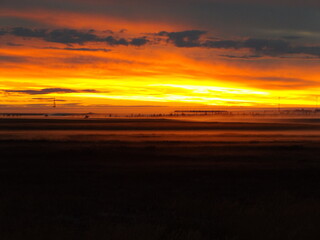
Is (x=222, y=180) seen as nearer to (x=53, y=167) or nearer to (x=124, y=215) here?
(x=124, y=215)

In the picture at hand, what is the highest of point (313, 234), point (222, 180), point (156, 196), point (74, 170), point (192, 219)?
point (74, 170)

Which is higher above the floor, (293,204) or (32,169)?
(32,169)

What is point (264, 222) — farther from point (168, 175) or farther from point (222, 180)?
point (168, 175)

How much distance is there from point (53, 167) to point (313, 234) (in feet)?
50.7

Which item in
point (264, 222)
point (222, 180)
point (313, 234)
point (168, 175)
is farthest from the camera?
point (168, 175)

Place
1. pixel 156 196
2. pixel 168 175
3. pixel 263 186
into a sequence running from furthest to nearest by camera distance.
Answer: pixel 168 175 → pixel 263 186 → pixel 156 196

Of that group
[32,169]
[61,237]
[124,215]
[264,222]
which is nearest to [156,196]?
[124,215]

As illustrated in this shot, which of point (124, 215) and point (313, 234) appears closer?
point (313, 234)

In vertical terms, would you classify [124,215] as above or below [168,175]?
below

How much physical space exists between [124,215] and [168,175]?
8.02 metres

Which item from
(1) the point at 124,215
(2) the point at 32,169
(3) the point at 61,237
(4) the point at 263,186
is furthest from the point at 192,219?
(2) the point at 32,169

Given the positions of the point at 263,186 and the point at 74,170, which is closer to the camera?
the point at 263,186

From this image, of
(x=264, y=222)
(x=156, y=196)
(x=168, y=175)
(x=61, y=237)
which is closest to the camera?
(x=61, y=237)

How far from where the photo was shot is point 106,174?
20281mm
